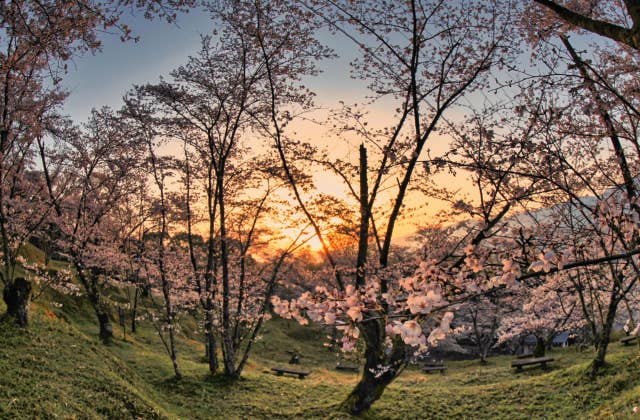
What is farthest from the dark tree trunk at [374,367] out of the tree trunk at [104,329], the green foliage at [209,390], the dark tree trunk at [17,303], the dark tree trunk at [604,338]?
the tree trunk at [104,329]

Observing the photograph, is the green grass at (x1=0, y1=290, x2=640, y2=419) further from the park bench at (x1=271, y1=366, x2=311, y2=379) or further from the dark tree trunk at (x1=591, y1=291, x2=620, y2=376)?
the park bench at (x1=271, y1=366, x2=311, y2=379)

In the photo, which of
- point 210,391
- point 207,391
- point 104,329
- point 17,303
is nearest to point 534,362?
point 210,391

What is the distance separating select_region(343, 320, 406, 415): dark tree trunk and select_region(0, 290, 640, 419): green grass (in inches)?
20.6

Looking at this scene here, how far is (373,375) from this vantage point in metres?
13.9

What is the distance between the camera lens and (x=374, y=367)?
13492mm

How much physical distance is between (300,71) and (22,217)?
47.7 ft

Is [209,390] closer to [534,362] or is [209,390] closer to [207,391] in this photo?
[207,391]

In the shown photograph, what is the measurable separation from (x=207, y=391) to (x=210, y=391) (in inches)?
5.0

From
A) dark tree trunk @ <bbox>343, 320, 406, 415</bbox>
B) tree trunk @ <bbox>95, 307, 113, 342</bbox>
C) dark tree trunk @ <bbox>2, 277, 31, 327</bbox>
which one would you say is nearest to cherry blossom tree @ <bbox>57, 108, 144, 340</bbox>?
tree trunk @ <bbox>95, 307, 113, 342</bbox>

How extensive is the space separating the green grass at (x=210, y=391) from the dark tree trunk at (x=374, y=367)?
1.72 ft

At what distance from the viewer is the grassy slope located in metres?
9.84

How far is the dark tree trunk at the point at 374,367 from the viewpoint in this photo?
1283cm

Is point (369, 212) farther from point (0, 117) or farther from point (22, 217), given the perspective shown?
point (22, 217)

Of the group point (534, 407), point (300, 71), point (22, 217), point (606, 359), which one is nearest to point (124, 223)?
point (22, 217)
